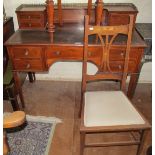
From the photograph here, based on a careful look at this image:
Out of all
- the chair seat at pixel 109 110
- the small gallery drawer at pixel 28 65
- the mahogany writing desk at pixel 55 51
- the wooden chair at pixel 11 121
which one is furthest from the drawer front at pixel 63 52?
the wooden chair at pixel 11 121

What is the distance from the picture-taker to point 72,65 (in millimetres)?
2875

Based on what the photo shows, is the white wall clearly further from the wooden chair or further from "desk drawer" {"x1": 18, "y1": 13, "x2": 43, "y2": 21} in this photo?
the wooden chair

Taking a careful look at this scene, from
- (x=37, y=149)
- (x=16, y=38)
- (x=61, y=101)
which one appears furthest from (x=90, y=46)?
(x=37, y=149)

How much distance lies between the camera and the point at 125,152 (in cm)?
194

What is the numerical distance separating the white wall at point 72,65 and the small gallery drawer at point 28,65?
75 centimetres

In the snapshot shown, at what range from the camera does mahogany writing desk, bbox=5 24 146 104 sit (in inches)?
78.3

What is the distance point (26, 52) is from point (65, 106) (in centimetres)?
86

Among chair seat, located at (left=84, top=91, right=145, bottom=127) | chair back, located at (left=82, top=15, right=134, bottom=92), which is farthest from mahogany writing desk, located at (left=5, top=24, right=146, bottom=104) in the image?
chair seat, located at (left=84, top=91, right=145, bottom=127)

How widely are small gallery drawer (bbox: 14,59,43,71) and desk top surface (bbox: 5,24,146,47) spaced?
Answer: 0.66 feet

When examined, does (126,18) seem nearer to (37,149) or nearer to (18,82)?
(18,82)

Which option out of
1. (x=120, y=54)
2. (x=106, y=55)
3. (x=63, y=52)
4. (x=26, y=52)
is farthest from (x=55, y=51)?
(x=120, y=54)

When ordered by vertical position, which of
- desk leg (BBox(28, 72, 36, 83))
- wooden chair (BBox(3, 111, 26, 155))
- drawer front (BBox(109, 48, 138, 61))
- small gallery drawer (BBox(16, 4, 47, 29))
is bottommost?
desk leg (BBox(28, 72, 36, 83))

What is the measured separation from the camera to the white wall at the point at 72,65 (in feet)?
8.19

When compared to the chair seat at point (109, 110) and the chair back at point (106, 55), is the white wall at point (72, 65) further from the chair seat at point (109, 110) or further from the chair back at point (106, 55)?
the chair seat at point (109, 110)
